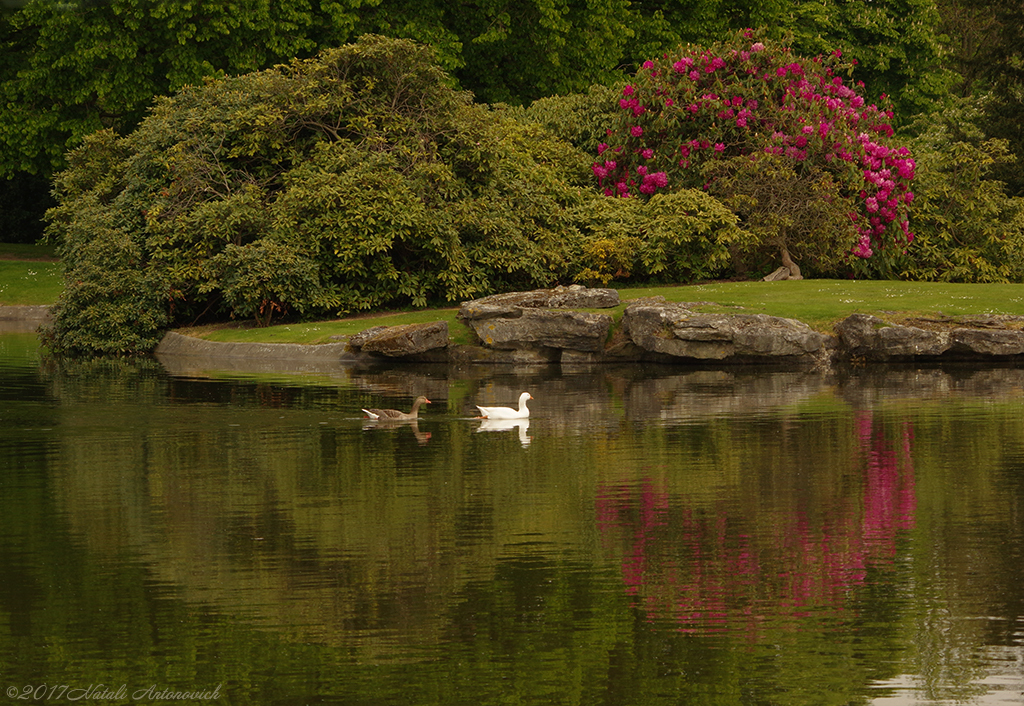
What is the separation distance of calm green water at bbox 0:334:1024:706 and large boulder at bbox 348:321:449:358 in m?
8.47

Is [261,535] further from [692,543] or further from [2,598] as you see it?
[692,543]

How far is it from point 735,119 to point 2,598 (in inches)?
1134

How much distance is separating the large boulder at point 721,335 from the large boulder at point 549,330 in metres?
0.83

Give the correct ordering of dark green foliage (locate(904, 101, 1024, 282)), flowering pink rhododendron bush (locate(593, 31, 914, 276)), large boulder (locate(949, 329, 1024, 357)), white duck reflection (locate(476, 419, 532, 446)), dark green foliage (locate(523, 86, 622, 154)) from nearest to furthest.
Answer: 1. white duck reflection (locate(476, 419, 532, 446))
2. large boulder (locate(949, 329, 1024, 357))
3. flowering pink rhododendron bush (locate(593, 31, 914, 276))
4. dark green foliage (locate(904, 101, 1024, 282))
5. dark green foliage (locate(523, 86, 622, 154))

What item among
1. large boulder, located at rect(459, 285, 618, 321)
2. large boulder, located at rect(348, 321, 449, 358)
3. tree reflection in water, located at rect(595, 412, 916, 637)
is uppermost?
large boulder, located at rect(459, 285, 618, 321)

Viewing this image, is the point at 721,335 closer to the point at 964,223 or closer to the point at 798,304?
the point at 798,304

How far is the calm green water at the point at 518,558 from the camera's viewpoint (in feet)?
25.5

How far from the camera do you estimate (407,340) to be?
90.3 ft

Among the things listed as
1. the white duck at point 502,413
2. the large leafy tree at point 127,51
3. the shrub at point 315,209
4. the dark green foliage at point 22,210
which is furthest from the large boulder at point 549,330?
the dark green foliage at point 22,210

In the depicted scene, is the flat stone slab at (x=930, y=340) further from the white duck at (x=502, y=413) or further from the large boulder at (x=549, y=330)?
the white duck at (x=502, y=413)

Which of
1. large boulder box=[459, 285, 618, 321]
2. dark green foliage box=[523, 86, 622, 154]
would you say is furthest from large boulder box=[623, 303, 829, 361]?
dark green foliage box=[523, 86, 622, 154]

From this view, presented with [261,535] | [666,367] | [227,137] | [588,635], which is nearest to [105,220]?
[227,137]

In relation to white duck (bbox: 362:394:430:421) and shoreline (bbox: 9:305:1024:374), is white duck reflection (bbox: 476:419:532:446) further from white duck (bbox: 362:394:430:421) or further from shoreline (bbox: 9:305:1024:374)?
shoreline (bbox: 9:305:1024:374)

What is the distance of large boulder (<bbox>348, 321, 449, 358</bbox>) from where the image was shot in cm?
2756
